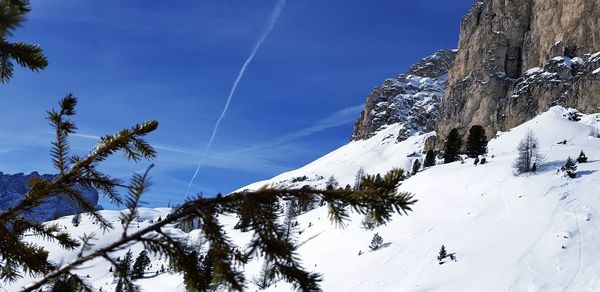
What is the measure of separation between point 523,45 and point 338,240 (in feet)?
364

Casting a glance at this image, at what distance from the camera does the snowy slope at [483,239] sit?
2112 cm

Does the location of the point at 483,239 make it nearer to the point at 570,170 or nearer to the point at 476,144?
the point at 570,170

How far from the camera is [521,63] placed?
127 m

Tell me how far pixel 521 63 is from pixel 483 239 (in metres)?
118

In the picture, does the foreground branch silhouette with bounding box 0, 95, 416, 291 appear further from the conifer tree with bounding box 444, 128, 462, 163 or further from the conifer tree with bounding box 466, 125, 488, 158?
the conifer tree with bounding box 444, 128, 462, 163

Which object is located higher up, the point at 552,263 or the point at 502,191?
the point at 502,191

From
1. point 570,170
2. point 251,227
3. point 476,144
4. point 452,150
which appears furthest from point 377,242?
point 452,150

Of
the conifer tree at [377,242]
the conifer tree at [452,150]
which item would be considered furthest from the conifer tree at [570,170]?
the conifer tree at [452,150]

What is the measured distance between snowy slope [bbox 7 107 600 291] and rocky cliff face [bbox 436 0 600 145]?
58.4 meters

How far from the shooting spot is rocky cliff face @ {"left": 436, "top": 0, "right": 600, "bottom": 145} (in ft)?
333

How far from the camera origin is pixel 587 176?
34750 mm

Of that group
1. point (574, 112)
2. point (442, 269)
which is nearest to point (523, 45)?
point (574, 112)

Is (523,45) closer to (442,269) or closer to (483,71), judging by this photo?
(483,71)

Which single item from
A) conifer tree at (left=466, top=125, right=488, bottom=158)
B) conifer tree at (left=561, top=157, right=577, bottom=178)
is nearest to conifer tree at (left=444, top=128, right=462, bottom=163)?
conifer tree at (left=466, top=125, right=488, bottom=158)
